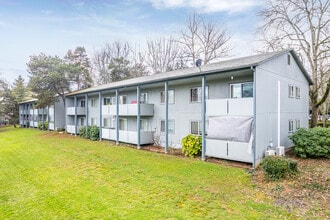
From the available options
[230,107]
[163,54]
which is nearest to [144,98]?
[230,107]

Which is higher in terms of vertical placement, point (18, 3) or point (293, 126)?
point (18, 3)

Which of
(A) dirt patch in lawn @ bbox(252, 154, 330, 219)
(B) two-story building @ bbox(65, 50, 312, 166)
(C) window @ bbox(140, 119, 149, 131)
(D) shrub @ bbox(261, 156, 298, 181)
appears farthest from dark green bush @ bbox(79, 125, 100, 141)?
(D) shrub @ bbox(261, 156, 298, 181)

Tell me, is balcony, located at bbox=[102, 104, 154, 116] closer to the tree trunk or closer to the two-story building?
the two-story building

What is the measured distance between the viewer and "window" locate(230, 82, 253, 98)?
11837mm

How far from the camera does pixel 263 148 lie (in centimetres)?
1104

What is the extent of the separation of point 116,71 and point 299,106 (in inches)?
1148

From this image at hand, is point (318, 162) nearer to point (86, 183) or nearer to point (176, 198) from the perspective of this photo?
point (176, 198)

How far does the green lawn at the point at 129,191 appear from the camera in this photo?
5.76 meters

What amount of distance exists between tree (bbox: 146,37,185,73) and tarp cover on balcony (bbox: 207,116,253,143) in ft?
75.0

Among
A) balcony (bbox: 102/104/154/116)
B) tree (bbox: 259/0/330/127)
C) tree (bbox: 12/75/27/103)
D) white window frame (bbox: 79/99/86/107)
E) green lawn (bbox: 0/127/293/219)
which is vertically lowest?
green lawn (bbox: 0/127/293/219)

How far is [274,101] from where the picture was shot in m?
12.1

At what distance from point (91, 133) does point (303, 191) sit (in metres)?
19.0

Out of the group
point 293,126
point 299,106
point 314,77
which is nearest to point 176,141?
point 293,126

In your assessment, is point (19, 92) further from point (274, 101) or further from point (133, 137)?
point (274, 101)
